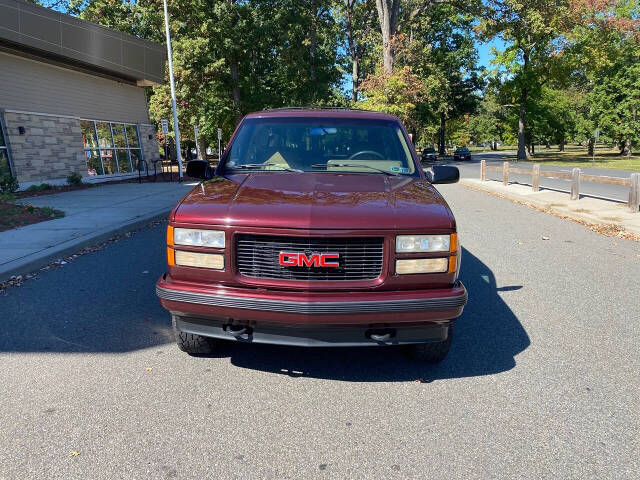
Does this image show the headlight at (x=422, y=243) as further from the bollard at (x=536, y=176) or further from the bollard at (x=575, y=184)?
the bollard at (x=536, y=176)

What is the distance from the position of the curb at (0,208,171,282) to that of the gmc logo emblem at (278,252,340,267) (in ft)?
14.6

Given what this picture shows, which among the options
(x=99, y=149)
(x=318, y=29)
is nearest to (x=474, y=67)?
(x=318, y=29)

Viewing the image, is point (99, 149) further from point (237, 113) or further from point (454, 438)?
point (454, 438)

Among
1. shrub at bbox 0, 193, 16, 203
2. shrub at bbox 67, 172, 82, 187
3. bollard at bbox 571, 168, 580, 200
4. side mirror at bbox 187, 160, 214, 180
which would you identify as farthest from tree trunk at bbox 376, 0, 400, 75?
side mirror at bbox 187, 160, 214, 180

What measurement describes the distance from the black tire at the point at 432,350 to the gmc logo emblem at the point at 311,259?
0.98m

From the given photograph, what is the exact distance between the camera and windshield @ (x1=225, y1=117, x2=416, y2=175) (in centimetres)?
383

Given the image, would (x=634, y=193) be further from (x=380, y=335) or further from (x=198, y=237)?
(x=198, y=237)

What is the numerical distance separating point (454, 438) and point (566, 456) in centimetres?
56

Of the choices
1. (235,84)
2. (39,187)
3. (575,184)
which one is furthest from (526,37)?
(39,187)

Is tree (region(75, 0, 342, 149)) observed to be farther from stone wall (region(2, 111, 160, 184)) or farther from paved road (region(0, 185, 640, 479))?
paved road (region(0, 185, 640, 479))

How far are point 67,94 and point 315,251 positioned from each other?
17565 millimetres

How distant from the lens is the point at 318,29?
3403cm

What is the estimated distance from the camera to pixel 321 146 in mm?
3980

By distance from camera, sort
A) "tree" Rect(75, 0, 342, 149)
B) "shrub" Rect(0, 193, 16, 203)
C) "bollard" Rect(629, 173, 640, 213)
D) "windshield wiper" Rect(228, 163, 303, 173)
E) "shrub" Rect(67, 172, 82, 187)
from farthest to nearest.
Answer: "tree" Rect(75, 0, 342, 149) < "shrub" Rect(67, 172, 82, 187) < "shrub" Rect(0, 193, 16, 203) < "bollard" Rect(629, 173, 640, 213) < "windshield wiper" Rect(228, 163, 303, 173)
